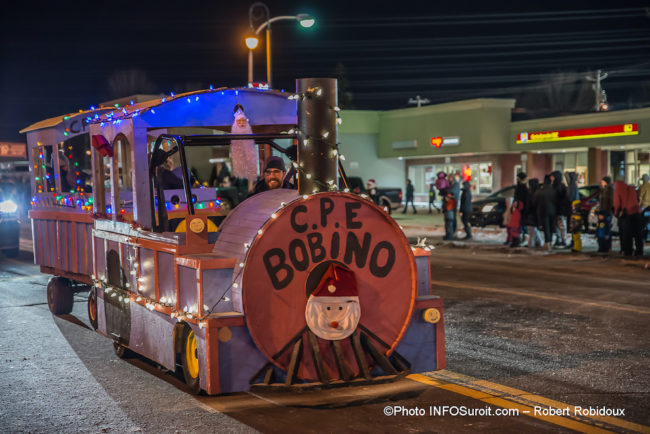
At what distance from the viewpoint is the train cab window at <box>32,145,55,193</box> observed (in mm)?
11039

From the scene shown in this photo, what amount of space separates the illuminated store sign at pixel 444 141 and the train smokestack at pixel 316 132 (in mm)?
37127

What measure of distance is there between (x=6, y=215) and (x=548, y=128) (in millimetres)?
27608

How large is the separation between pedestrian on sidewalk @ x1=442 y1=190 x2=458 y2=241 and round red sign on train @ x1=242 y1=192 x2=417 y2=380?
49.1 feet

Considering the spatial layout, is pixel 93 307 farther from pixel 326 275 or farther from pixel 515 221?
pixel 515 221

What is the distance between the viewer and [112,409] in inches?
233

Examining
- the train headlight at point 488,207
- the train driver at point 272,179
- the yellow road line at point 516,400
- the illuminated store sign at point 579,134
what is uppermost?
the illuminated store sign at point 579,134

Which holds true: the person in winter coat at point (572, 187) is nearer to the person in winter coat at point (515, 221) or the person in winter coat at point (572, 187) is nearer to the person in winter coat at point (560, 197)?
the person in winter coat at point (560, 197)

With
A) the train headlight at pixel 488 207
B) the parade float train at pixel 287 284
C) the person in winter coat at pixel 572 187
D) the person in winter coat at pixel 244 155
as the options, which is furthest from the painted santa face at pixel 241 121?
the train headlight at pixel 488 207

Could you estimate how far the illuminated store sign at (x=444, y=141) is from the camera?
140 ft

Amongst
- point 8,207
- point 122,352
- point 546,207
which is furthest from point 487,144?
point 122,352

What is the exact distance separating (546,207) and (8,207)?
42.2 ft

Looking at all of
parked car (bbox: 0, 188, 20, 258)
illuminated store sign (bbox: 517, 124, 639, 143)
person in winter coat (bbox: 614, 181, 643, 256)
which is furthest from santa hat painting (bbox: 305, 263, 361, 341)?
illuminated store sign (bbox: 517, 124, 639, 143)

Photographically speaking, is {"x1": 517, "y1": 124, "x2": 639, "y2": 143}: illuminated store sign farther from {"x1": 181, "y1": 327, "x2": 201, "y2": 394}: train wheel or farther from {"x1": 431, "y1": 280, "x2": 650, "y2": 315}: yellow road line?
{"x1": 181, "y1": 327, "x2": 201, "y2": 394}: train wheel

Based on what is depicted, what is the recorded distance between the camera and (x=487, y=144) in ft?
134
